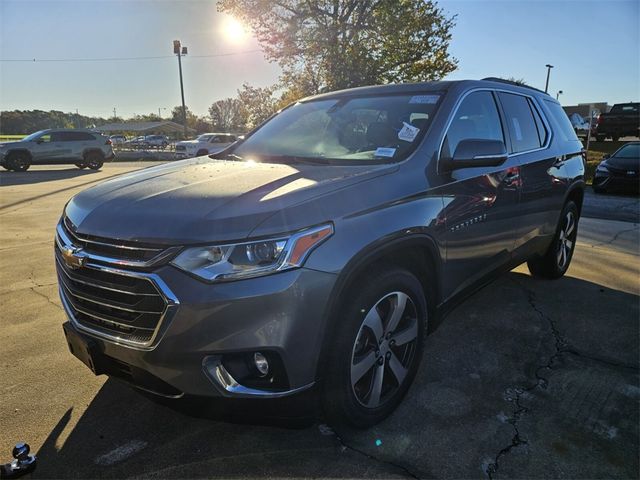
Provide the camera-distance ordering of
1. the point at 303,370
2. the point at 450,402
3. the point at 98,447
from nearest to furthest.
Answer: the point at 303,370 → the point at 98,447 → the point at 450,402

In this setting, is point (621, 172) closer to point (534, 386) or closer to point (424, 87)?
point (424, 87)

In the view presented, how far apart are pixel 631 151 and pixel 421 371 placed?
1268cm

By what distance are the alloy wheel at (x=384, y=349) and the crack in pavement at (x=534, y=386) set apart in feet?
1.98

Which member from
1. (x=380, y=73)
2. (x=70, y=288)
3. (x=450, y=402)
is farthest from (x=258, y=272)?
(x=380, y=73)

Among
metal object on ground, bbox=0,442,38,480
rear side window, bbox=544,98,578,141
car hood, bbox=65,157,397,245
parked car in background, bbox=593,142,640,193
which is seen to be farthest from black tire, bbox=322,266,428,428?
parked car in background, bbox=593,142,640,193

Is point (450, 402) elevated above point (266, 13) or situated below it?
below

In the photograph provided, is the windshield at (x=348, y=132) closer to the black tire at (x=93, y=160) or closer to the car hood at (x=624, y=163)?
the car hood at (x=624, y=163)

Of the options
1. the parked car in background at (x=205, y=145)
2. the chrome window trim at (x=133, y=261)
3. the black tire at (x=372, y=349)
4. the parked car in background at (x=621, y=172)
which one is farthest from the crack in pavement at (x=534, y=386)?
the parked car in background at (x=205, y=145)

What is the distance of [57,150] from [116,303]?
20645 millimetres

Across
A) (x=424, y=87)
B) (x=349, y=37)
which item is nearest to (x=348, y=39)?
(x=349, y=37)

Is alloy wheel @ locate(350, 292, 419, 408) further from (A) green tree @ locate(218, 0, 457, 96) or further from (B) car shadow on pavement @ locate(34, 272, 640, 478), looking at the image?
(A) green tree @ locate(218, 0, 457, 96)

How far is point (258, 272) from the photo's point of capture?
6.11 feet

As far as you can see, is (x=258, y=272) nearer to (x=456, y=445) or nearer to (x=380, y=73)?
(x=456, y=445)

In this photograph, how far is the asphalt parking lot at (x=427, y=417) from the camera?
2.18 meters
